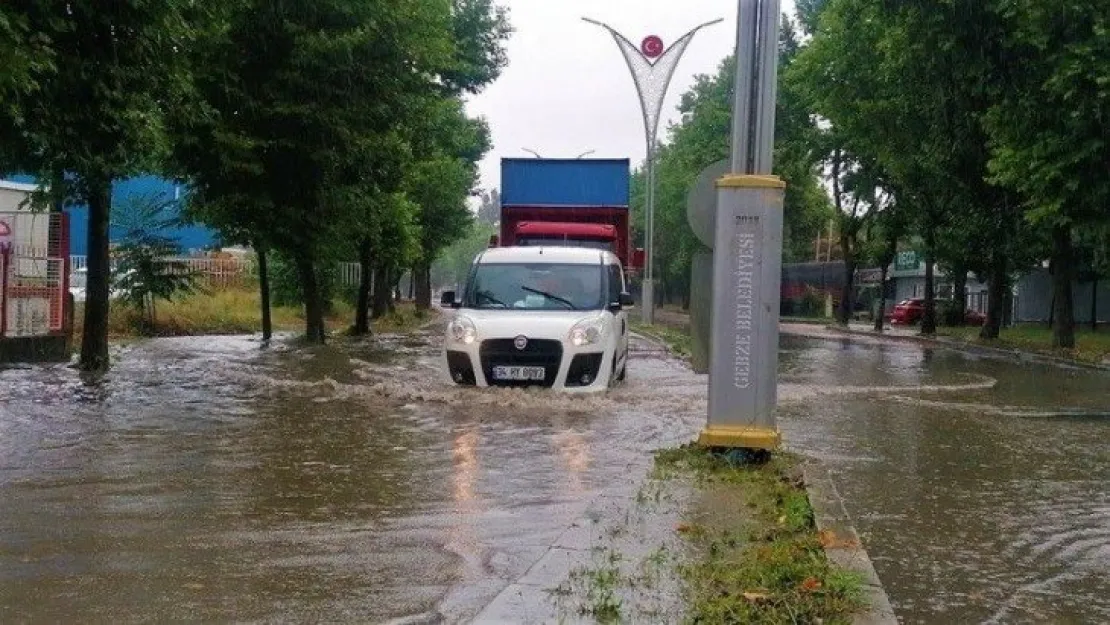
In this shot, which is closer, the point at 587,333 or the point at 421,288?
the point at 587,333

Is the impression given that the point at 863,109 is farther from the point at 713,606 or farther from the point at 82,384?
the point at 713,606

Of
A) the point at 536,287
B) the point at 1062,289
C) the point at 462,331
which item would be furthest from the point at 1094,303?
the point at 462,331

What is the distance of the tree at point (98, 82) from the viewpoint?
10289mm

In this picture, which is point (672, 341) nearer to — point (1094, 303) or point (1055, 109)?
point (1055, 109)

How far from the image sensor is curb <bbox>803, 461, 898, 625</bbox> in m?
4.60

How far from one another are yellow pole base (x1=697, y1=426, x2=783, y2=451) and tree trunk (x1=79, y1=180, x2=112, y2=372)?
36.3 ft

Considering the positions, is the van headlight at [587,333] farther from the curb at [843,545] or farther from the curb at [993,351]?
the curb at [993,351]

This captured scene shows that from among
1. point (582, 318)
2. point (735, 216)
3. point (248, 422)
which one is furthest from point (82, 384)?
point (735, 216)

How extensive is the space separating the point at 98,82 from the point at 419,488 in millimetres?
5663

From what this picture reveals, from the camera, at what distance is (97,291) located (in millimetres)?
16734

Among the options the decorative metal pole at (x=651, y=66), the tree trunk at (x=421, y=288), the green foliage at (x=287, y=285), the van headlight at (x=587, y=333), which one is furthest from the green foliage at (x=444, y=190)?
the van headlight at (x=587, y=333)

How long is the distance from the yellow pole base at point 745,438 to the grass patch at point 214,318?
18.6 metres

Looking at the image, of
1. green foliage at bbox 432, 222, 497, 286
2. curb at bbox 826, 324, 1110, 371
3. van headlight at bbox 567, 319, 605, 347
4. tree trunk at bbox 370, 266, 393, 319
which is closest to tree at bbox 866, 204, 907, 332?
curb at bbox 826, 324, 1110, 371

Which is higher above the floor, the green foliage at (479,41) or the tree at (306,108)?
the green foliage at (479,41)
